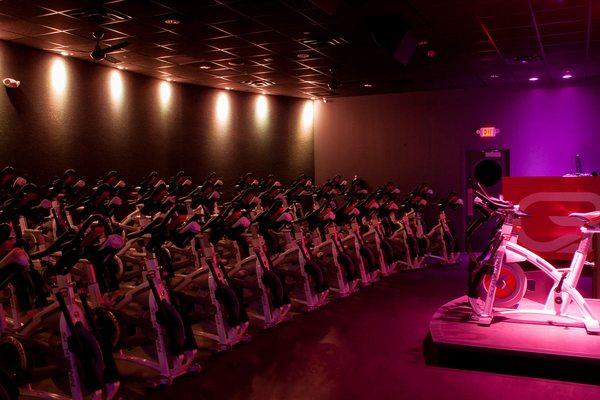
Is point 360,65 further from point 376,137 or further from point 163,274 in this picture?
point 163,274

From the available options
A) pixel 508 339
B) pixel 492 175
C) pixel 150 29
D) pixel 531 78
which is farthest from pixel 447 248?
pixel 150 29

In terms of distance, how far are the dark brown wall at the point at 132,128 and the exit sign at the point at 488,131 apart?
381cm

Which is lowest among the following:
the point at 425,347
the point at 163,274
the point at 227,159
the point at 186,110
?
Answer: the point at 425,347

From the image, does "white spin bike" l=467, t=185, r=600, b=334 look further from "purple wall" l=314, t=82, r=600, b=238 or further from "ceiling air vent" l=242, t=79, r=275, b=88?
"ceiling air vent" l=242, t=79, r=275, b=88

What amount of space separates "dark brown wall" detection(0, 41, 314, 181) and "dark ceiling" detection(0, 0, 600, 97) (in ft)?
1.40

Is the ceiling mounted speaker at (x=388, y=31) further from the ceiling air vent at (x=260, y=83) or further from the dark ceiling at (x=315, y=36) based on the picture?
the ceiling air vent at (x=260, y=83)

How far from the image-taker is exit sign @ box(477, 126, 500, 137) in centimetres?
1114

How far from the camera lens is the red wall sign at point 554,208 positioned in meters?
8.11

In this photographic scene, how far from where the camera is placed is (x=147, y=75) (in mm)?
9734

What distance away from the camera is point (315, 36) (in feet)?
23.2

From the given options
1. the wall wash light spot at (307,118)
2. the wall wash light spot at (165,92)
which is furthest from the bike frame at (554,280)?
the wall wash light spot at (307,118)

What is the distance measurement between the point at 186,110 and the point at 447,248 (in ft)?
17.4

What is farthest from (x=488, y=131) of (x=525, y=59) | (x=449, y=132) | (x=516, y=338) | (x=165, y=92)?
(x=516, y=338)

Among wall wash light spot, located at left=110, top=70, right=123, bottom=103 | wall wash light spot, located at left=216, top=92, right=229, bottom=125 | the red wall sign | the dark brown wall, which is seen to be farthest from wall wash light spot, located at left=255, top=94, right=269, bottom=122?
the red wall sign
